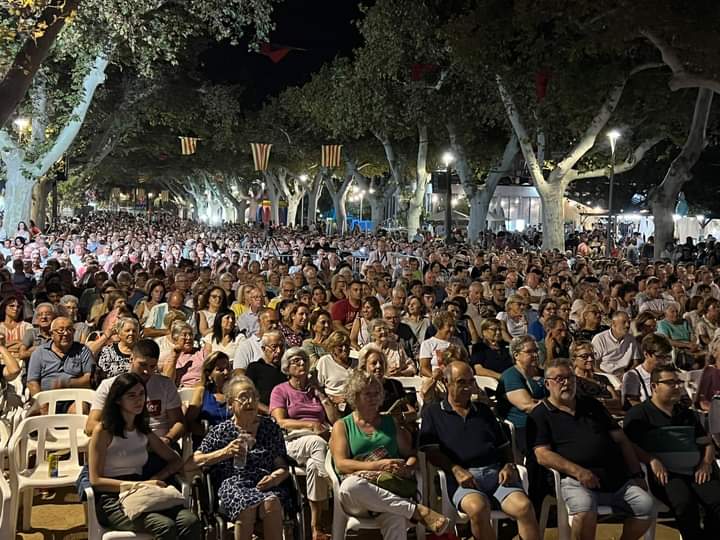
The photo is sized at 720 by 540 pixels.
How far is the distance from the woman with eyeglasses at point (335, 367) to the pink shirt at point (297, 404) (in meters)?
0.64

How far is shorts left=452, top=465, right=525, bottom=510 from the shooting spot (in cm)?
483

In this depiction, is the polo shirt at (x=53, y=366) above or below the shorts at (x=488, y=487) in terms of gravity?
→ above

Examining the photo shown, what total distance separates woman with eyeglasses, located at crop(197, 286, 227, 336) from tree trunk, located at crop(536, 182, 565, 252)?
45.6 ft

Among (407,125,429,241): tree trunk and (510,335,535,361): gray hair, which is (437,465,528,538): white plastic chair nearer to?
(510,335,535,361): gray hair

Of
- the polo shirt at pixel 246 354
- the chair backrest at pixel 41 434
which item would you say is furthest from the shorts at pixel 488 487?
the polo shirt at pixel 246 354

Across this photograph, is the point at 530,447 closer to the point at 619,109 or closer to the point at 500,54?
the point at 500,54

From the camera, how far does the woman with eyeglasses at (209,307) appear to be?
8750 mm

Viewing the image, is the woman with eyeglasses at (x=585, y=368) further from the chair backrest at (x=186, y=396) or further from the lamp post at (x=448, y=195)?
the lamp post at (x=448, y=195)

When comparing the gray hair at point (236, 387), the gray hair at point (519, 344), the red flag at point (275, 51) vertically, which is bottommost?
the gray hair at point (236, 387)

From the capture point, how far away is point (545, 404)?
5.18 m

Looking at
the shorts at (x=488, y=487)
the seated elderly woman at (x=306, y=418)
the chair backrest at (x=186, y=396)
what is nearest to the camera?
the shorts at (x=488, y=487)

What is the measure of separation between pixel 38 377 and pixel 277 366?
1818mm

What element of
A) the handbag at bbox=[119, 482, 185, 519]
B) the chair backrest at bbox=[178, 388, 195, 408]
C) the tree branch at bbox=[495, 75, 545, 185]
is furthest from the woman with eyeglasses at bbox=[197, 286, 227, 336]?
the tree branch at bbox=[495, 75, 545, 185]

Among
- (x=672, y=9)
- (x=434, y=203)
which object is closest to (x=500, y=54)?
(x=672, y=9)
